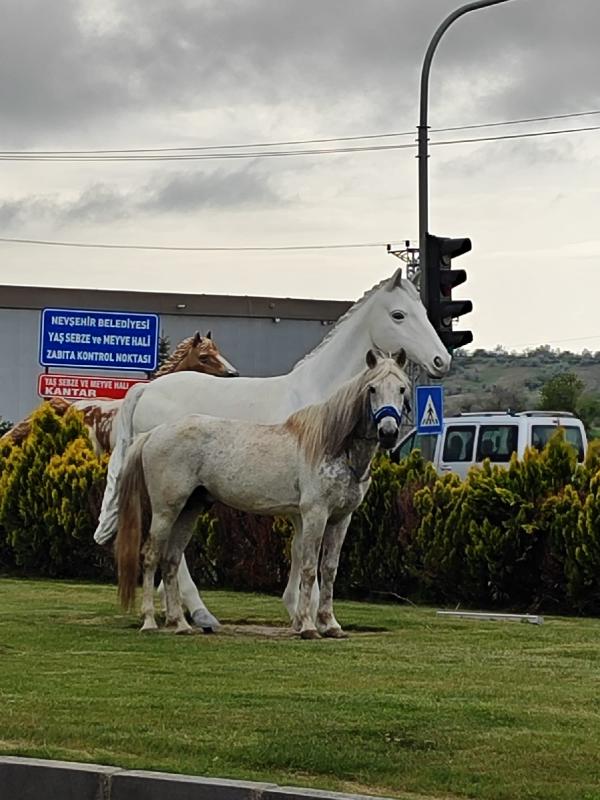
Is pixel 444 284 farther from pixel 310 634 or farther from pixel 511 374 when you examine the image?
pixel 511 374

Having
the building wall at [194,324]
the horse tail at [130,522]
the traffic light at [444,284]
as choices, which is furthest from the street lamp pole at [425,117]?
the building wall at [194,324]

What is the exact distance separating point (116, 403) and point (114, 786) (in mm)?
A: 16566

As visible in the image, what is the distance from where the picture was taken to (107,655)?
12086 mm

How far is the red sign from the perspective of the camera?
1273 inches

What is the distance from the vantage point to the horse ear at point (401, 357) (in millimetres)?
13352

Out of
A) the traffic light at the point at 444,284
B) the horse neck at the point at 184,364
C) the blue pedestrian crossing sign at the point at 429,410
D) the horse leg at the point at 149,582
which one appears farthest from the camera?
the blue pedestrian crossing sign at the point at 429,410

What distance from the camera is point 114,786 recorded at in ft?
25.7

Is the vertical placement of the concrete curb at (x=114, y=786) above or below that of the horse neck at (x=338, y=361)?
below

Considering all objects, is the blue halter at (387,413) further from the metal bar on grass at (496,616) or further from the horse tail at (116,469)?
the metal bar on grass at (496,616)

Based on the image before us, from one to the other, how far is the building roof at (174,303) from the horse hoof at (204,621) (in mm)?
56172

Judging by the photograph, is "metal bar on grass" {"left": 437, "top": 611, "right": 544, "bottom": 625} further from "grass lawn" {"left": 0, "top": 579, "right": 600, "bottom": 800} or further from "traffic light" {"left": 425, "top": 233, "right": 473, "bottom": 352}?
"traffic light" {"left": 425, "top": 233, "right": 473, "bottom": 352}

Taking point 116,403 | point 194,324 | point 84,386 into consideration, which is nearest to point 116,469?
point 116,403

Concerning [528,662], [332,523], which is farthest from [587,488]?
[528,662]

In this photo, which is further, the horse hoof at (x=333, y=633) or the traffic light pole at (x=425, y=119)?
the traffic light pole at (x=425, y=119)
